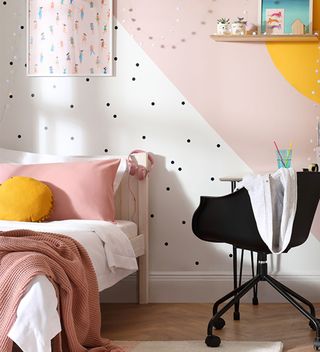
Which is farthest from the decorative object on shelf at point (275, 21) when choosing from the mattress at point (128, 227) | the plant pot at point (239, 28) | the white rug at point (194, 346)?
the white rug at point (194, 346)

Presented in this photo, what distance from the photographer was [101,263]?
3545mm

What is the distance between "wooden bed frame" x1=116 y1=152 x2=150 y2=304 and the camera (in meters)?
4.55

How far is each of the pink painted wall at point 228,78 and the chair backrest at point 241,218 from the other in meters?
0.95

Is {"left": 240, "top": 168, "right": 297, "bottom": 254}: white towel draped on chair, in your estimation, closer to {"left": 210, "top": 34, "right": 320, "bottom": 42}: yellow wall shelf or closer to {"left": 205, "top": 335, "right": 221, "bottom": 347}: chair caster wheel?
{"left": 205, "top": 335, "right": 221, "bottom": 347}: chair caster wheel

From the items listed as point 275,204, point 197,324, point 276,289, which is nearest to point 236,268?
point 197,324

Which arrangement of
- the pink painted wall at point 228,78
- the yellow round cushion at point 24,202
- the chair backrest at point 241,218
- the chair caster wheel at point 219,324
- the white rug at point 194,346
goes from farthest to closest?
the pink painted wall at point 228,78 → the yellow round cushion at point 24,202 → the chair caster wheel at point 219,324 → the chair backrest at point 241,218 → the white rug at point 194,346

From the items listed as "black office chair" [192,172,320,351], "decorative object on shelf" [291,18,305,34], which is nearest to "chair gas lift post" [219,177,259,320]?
"black office chair" [192,172,320,351]

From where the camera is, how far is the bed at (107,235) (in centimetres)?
261

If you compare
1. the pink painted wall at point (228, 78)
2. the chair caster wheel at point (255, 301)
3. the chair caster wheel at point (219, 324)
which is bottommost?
the chair caster wheel at point (255, 301)

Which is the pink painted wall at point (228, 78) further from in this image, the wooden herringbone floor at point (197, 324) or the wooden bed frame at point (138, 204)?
the wooden herringbone floor at point (197, 324)

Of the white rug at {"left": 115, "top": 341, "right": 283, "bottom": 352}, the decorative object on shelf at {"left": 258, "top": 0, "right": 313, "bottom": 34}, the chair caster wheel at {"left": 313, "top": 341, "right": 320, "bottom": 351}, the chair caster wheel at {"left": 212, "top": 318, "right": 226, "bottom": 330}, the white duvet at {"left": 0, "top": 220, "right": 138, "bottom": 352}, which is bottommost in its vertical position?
the chair caster wheel at {"left": 212, "top": 318, "right": 226, "bottom": 330}

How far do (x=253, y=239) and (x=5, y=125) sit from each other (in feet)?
6.13

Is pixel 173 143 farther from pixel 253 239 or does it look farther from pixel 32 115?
pixel 253 239

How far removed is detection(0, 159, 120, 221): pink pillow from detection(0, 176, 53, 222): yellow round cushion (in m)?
0.09
